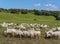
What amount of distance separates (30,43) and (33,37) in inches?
170

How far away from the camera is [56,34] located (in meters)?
22.7

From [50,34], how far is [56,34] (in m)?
0.68

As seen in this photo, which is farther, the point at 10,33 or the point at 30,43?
the point at 10,33

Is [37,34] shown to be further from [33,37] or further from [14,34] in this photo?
[14,34]

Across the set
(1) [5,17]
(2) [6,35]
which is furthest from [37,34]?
(1) [5,17]

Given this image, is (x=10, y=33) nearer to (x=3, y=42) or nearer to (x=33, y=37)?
(x=33, y=37)

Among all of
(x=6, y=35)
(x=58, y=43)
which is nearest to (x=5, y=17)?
(x=6, y=35)

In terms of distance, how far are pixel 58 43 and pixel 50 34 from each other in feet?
13.0

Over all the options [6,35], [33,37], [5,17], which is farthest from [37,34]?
[5,17]

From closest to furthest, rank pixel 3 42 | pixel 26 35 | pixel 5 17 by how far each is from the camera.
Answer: pixel 3 42, pixel 26 35, pixel 5 17

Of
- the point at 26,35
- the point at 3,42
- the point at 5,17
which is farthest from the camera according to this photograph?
the point at 5,17

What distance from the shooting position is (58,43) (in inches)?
753

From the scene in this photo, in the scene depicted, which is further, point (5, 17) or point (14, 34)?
point (5, 17)

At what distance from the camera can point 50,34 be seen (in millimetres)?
23047
